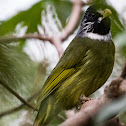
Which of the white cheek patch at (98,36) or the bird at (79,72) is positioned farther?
the white cheek patch at (98,36)

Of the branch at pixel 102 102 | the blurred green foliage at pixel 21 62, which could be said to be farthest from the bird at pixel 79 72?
the branch at pixel 102 102

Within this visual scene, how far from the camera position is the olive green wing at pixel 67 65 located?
289 centimetres

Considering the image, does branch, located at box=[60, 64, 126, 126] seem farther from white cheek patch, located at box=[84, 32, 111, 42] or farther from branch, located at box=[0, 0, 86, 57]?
branch, located at box=[0, 0, 86, 57]

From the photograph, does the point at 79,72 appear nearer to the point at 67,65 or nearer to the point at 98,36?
the point at 67,65

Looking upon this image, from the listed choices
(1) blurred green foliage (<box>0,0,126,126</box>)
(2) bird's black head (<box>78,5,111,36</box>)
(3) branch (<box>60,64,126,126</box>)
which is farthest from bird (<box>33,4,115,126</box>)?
(3) branch (<box>60,64,126,126</box>)

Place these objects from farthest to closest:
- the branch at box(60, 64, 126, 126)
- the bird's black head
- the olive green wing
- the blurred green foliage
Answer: the bird's black head
the olive green wing
the blurred green foliage
the branch at box(60, 64, 126, 126)

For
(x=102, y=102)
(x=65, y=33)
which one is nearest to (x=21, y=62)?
(x=65, y=33)

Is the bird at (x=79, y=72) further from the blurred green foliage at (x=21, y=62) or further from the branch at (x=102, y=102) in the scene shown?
the branch at (x=102, y=102)

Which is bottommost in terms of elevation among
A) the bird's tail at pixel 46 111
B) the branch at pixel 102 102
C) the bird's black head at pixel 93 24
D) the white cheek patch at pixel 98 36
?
the bird's tail at pixel 46 111

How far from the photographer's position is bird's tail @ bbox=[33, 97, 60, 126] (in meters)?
2.76

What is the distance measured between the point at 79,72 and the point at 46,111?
45 centimetres

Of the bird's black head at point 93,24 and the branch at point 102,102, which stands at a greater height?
the branch at point 102,102

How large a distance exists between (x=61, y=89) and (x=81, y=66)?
0.27 metres

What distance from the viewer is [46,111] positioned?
284 centimetres
